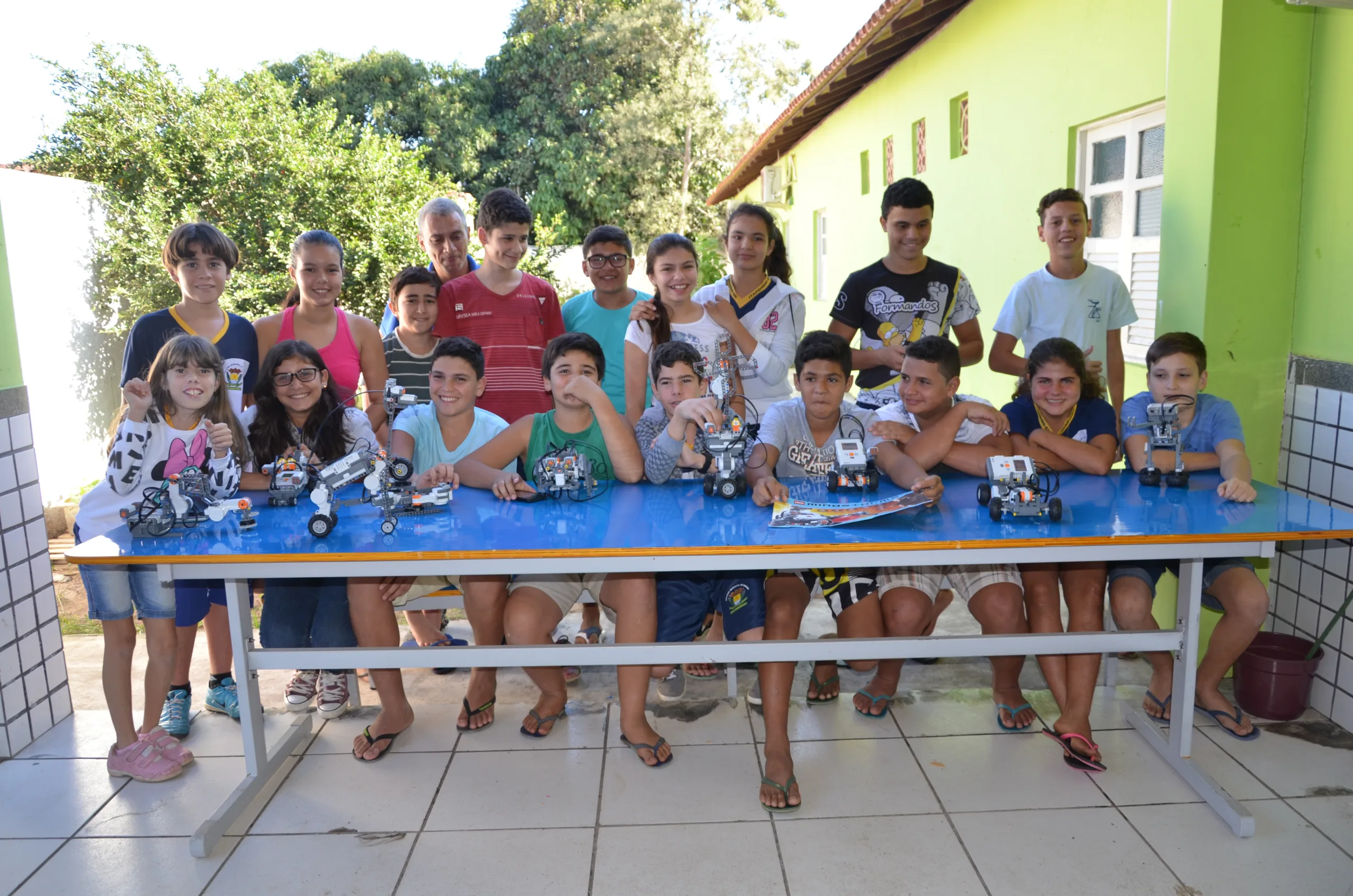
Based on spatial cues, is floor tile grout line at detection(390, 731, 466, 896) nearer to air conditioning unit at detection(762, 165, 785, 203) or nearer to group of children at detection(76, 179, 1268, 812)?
group of children at detection(76, 179, 1268, 812)

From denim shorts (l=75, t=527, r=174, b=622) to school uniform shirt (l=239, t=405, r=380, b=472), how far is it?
45cm

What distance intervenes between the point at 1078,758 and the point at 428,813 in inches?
76.1

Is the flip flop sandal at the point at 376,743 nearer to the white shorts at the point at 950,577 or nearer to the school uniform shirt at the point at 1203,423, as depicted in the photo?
the white shorts at the point at 950,577

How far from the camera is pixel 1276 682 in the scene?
3039 mm

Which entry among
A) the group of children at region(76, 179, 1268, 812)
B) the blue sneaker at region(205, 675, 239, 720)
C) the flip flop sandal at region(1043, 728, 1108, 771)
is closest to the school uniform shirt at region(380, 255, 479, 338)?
the group of children at region(76, 179, 1268, 812)

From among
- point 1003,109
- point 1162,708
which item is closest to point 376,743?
point 1162,708

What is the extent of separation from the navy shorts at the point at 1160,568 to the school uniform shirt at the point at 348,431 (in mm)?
2440

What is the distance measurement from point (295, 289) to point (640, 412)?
1.60 metres

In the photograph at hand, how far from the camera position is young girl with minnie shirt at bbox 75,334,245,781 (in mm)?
2709

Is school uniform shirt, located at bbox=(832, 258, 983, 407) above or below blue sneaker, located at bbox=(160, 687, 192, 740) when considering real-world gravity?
above

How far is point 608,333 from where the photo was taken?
3.74 meters

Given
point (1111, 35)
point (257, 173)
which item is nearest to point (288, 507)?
point (1111, 35)

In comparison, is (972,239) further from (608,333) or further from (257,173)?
(257,173)

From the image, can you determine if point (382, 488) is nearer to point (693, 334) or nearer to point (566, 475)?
point (566, 475)
